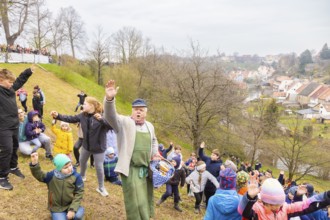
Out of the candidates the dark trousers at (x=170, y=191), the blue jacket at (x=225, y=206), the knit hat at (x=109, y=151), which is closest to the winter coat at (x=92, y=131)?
the knit hat at (x=109, y=151)

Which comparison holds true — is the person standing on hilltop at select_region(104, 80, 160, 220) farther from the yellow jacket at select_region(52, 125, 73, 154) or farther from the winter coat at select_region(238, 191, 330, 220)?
the yellow jacket at select_region(52, 125, 73, 154)

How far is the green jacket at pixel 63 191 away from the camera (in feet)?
13.9

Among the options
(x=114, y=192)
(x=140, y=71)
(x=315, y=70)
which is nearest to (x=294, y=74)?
(x=315, y=70)

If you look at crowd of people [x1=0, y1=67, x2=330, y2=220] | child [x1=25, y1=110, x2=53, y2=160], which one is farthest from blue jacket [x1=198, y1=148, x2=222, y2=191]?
child [x1=25, y1=110, x2=53, y2=160]

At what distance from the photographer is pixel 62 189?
13.9 feet

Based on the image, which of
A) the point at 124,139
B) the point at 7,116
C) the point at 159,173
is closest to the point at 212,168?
the point at 159,173

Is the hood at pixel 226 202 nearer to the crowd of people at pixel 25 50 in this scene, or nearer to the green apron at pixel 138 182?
the green apron at pixel 138 182

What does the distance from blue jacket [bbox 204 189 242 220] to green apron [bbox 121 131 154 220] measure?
37.2 inches

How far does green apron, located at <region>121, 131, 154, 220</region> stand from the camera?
3.86 m

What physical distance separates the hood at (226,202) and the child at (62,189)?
2.13m

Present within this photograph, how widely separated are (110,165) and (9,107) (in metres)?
2.95

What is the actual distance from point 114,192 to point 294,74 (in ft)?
498

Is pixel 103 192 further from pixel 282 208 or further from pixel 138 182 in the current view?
pixel 282 208

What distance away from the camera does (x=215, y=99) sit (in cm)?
1723
